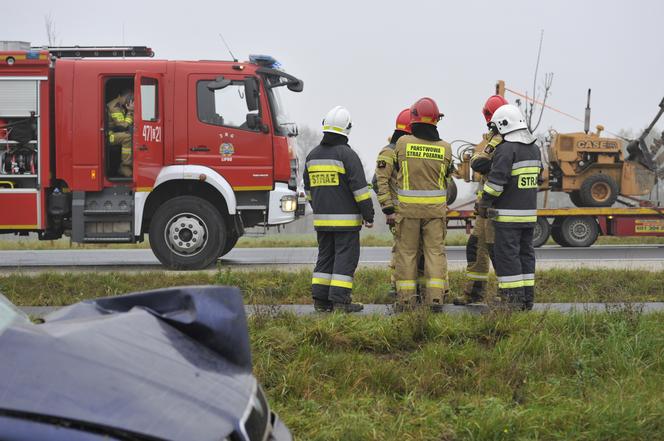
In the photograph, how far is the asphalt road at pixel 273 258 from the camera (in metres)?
12.1

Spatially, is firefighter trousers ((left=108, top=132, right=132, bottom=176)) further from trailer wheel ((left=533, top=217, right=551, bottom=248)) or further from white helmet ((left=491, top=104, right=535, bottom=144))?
trailer wheel ((left=533, top=217, right=551, bottom=248))

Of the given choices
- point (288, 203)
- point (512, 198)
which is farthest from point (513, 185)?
point (288, 203)

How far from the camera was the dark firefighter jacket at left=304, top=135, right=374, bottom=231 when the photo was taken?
7.36 meters

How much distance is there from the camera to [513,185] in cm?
738

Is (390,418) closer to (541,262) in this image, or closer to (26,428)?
(26,428)

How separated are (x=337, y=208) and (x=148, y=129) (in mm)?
4583

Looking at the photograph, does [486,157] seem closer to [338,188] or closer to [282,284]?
[338,188]

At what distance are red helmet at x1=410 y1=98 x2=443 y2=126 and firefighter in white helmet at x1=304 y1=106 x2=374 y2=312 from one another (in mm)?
601

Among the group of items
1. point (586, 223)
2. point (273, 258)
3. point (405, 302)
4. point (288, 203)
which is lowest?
point (273, 258)

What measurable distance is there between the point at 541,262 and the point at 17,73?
788 cm

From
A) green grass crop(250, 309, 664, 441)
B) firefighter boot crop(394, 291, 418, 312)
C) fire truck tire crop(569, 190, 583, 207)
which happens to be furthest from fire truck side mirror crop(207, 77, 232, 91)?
fire truck tire crop(569, 190, 583, 207)

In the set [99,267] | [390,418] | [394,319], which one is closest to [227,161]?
[99,267]

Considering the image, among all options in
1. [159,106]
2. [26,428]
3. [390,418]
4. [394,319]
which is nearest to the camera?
[26,428]

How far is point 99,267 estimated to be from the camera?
1234 cm
